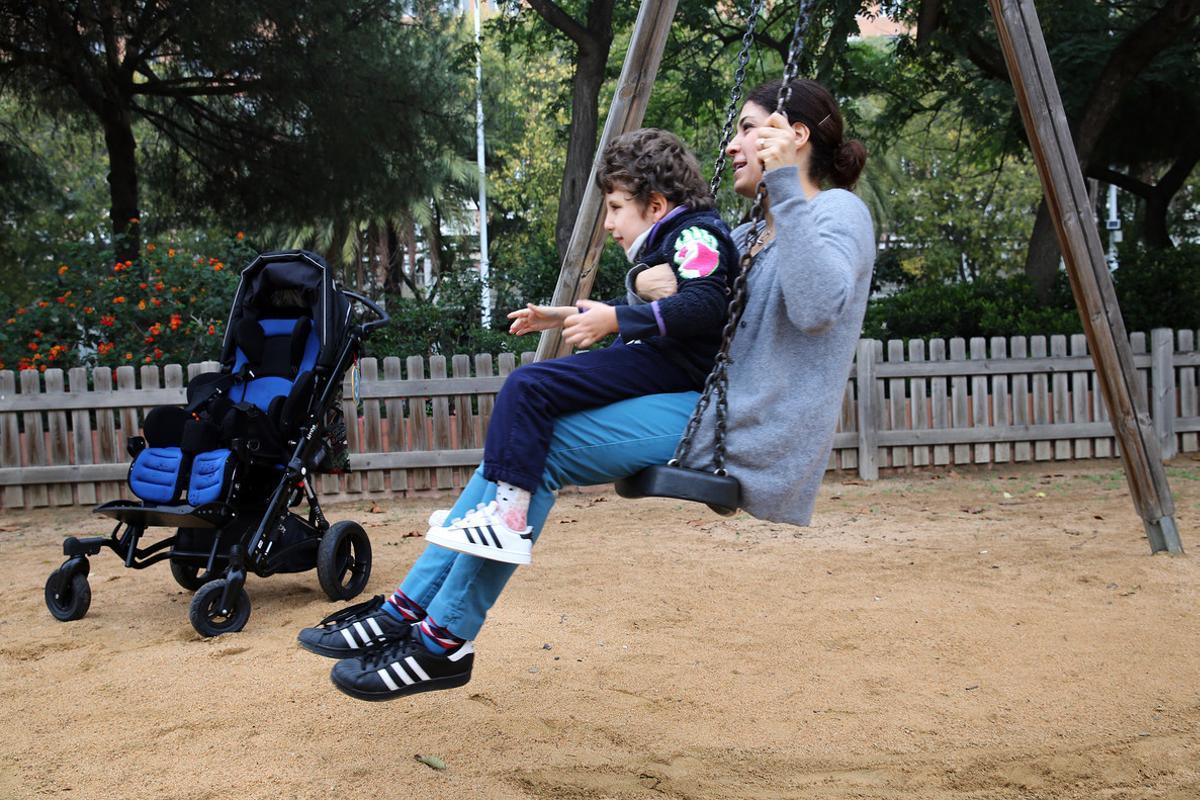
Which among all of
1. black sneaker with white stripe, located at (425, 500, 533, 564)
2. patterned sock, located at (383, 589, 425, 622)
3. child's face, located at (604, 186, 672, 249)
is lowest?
patterned sock, located at (383, 589, 425, 622)

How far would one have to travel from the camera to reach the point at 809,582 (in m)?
5.92

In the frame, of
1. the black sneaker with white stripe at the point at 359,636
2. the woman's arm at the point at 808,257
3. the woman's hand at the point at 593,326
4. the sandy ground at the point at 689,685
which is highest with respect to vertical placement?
the woman's arm at the point at 808,257

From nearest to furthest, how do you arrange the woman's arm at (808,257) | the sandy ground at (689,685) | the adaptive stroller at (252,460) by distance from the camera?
the woman's arm at (808,257), the sandy ground at (689,685), the adaptive stroller at (252,460)

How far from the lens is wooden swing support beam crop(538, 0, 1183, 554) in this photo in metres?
5.12

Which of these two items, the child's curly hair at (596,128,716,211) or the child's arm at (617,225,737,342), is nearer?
the child's arm at (617,225,737,342)

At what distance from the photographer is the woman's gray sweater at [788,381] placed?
2.77 metres

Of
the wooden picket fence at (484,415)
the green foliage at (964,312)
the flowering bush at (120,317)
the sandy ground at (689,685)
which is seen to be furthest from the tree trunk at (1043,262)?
the flowering bush at (120,317)

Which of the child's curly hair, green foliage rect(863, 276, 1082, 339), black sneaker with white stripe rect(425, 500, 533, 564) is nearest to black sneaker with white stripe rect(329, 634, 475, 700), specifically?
black sneaker with white stripe rect(425, 500, 533, 564)

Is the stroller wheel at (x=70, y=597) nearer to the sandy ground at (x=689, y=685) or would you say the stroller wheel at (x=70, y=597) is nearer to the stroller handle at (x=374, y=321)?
the sandy ground at (x=689, y=685)

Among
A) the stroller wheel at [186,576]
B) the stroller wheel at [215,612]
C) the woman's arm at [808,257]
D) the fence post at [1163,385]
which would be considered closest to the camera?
the woman's arm at [808,257]

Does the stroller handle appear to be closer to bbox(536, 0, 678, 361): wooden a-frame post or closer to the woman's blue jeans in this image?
bbox(536, 0, 678, 361): wooden a-frame post

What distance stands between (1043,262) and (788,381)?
37.3 feet

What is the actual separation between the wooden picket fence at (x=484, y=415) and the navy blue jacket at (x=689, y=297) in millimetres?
5935

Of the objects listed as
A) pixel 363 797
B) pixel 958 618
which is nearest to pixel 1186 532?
→ pixel 958 618
